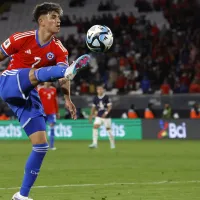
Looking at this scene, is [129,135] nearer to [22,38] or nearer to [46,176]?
[46,176]

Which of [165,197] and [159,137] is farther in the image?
[159,137]

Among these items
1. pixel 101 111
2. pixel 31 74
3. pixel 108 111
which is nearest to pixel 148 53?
pixel 101 111

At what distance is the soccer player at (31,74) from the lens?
884 cm

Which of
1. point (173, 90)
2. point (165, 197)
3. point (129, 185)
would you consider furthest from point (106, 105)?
point (165, 197)

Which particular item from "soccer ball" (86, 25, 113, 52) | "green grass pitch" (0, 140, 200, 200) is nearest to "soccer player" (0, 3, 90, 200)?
"soccer ball" (86, 25, 113, 52)

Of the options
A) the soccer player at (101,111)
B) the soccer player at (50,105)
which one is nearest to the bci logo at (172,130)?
the soccer player at (101,111)

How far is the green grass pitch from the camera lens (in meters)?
10.5

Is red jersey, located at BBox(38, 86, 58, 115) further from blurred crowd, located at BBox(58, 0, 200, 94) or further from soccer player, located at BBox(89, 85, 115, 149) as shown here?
blurred crowd, located at BBox(58, 0, 200, 94)

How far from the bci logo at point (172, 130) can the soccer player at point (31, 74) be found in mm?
19475

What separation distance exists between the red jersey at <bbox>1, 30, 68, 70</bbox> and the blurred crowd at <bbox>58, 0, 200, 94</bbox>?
20.7 meters

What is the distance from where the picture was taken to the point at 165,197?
1001cm

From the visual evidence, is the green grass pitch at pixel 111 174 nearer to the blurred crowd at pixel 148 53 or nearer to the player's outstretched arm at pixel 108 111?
the player's outstretched arm at pixel 108 111

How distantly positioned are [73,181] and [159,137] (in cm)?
1673

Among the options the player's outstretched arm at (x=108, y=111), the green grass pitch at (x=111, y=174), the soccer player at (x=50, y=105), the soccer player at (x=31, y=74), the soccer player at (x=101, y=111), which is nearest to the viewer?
the soccer player at (x=31, y=74)
